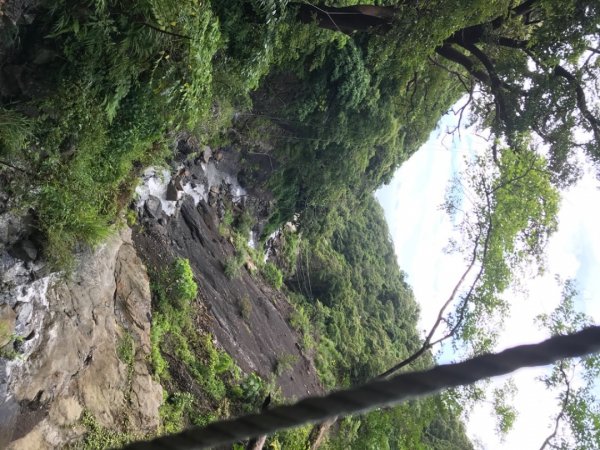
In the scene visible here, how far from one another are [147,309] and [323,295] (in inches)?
623

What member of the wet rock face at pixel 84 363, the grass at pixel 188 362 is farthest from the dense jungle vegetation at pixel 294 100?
the grass at pixel 188 362

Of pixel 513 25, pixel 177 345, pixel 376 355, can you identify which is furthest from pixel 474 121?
pixel 376 355

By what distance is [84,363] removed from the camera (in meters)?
7.40

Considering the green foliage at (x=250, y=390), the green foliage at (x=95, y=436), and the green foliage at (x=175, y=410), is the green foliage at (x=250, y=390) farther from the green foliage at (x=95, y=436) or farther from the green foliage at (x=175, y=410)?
the green foliage at (x=95, y=436)

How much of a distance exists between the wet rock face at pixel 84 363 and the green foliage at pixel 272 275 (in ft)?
32.2

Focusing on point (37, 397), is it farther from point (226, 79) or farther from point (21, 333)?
point (226, 79)

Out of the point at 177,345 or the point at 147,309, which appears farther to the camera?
the point at 177,345

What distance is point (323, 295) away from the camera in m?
24.7

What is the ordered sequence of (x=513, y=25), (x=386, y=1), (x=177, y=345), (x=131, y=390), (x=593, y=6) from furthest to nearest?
(x=386, y=1) < (x=177, y=345) < (x=513, y=25) < (x=131, y=390) < (x=593, y=6)

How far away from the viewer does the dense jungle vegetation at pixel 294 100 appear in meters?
5.97

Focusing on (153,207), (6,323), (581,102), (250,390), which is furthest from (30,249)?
(581,102)

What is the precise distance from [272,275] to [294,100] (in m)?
8.28

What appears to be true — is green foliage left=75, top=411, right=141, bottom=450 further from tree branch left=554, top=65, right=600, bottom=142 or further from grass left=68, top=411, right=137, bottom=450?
tree branch left=554, top=65, right=600, bottom=142

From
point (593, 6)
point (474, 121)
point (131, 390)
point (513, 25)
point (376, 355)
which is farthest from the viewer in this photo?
point (376, 355)
